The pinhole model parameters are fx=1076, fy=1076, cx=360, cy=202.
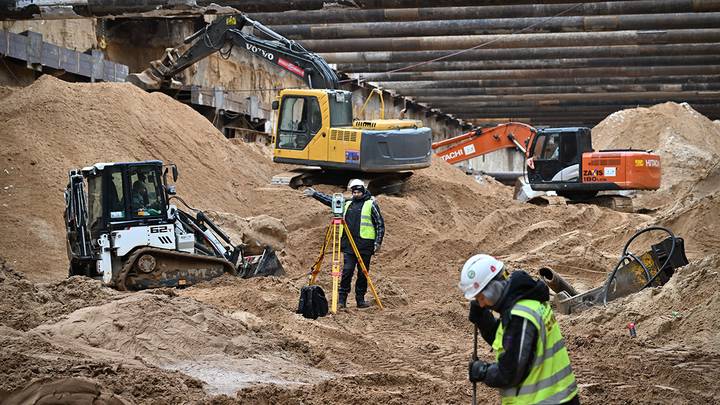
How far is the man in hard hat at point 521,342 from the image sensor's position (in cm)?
553

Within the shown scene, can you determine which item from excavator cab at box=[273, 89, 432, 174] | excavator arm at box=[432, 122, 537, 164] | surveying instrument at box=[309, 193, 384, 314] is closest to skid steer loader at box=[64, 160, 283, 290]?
surveying instrument at box=[309, 193, 384, 314]

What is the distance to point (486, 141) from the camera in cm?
3400

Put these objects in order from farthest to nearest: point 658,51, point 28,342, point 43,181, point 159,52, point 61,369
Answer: point 658,51 → point 159,52 → point 43,181 → point 28,342 → point 61,369

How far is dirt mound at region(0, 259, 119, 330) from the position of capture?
10.2 m

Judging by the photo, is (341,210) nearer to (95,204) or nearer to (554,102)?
(95,204)

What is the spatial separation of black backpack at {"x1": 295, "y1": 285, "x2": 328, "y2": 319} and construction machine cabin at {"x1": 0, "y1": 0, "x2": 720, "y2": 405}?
0.08ft

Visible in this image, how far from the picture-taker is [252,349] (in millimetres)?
10305

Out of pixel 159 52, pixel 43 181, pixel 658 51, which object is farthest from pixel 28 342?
pixel 658 51

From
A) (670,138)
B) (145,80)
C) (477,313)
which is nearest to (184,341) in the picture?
(477,313)

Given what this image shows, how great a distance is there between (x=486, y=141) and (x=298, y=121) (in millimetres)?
12436

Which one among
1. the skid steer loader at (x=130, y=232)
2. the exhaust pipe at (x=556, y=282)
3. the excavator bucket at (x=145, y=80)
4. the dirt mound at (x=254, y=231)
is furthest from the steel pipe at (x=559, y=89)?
the exhaust pipe at (x=556, y=282)

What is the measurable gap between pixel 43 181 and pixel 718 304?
463 inches

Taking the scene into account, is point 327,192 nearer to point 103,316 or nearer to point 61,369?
point 103,316

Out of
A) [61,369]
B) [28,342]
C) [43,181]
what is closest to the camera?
[61,369]
